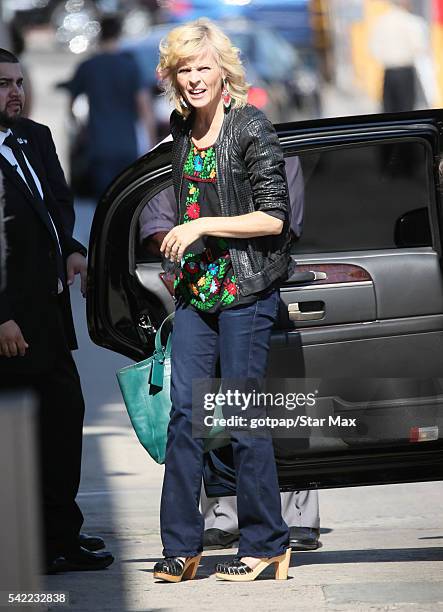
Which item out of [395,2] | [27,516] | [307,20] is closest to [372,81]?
[307,20]

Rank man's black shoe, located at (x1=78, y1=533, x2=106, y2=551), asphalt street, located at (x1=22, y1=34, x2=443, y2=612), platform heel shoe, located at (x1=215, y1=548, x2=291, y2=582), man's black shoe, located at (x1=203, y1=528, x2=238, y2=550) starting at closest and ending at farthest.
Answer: asphalt street, located at (x1=22, y1=34, x2=443, y2=612) → platform heel shoe, located at (x1=215, y1=548, x2=291, y2=582) → man's black shoe, located at (x1=78, y1=533, x2=106, y2=551) → man's black shoe, located at (x1=203, y1=528, x2=238, y2=550)

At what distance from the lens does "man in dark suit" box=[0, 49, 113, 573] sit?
4.74m

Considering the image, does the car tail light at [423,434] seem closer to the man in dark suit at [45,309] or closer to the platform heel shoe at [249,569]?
the platform heel shoe at [249,569]

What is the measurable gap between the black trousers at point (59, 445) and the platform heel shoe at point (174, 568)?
416 mm

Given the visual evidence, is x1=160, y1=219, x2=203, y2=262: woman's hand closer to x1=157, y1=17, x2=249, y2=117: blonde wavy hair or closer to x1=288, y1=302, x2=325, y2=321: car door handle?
x1=157, y1=17, x2=249, y2=117: blonde wavy hair

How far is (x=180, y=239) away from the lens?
14.4 ft

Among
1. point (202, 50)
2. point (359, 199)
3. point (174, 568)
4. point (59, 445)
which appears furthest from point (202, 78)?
point (359, 199)

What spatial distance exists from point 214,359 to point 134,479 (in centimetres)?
195

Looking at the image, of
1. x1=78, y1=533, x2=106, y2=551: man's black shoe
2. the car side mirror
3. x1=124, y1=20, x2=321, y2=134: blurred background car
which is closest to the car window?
x1=124, y1=20, x2=321, y2=134: blurred background car

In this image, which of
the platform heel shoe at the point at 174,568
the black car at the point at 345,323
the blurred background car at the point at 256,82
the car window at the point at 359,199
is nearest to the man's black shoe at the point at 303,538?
the black car at the point at 345,323

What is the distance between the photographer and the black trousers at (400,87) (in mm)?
14469

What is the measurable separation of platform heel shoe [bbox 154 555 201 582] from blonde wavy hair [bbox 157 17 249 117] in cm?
143

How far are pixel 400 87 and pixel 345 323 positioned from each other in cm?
998

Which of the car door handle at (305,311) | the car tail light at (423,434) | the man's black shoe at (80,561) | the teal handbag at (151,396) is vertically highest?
the car door handle at (305,311)
